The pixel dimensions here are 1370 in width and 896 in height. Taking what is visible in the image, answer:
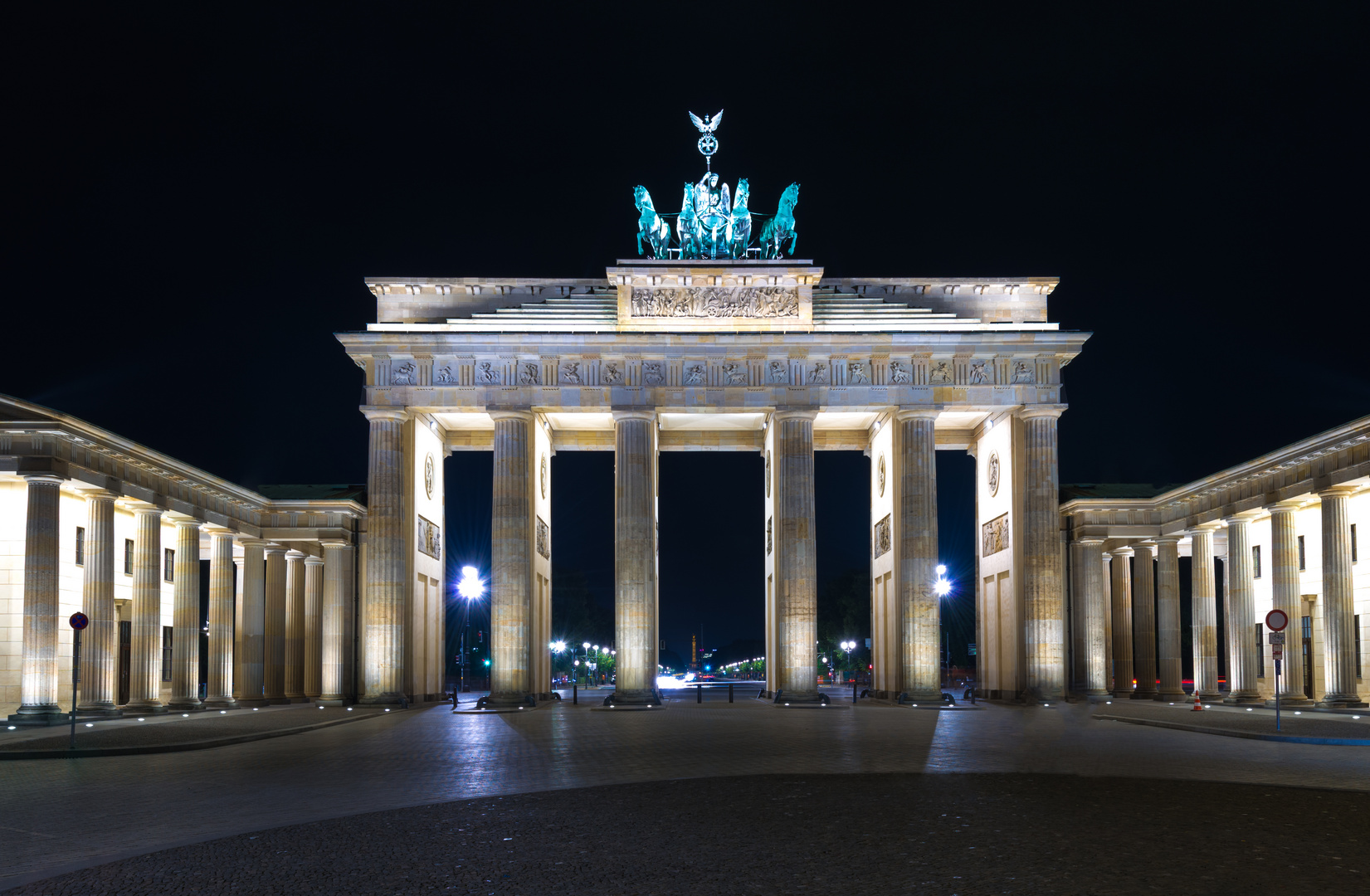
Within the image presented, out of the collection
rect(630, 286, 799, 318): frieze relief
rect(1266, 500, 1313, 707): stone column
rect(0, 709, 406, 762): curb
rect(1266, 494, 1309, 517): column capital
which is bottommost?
rect(0, 709, 406, 762): curb

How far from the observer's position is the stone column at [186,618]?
45094mm

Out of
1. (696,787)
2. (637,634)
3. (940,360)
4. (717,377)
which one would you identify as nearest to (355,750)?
(696,787)

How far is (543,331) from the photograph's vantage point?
4862 centimetres

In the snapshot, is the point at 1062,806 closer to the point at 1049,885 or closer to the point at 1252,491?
the point at 1049,885

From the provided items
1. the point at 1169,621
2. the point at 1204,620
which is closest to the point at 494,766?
the point at 1204,620

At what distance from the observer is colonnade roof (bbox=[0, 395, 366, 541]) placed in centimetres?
3497

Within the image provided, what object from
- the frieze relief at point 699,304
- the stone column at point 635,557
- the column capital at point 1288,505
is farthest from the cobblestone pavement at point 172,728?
the column capital at point 1288,505

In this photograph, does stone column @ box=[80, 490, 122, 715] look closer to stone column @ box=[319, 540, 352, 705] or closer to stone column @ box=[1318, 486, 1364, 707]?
stone column @ box=[319, 540, 352, 705]

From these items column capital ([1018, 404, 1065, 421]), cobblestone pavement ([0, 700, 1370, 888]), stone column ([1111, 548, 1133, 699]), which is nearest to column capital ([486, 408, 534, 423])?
cobblestone pavement ([0, 700, 1370, 888])

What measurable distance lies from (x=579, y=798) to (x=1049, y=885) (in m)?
7.33

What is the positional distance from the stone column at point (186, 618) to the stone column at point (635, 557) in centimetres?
1524

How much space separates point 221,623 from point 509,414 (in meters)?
15.6

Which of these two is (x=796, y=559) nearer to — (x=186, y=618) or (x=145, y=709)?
(x=186, y=618)

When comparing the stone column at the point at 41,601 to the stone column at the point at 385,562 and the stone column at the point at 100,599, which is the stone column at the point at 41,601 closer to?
the stone column at the point at 100,599
